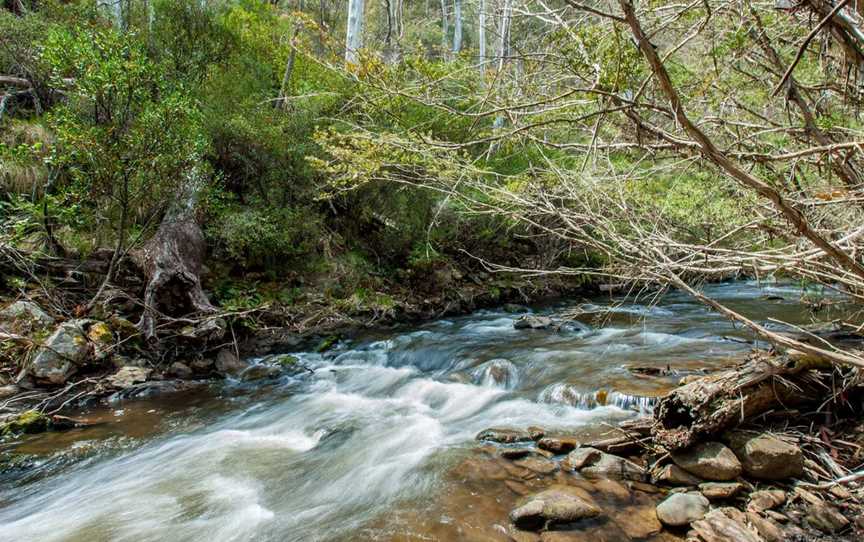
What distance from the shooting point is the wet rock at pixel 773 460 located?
11.1 feet

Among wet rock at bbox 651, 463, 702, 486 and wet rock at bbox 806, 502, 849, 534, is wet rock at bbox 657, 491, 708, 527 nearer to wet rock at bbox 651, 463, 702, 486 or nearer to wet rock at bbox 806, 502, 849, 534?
wet rock at bbox 651, 463, 702, 486

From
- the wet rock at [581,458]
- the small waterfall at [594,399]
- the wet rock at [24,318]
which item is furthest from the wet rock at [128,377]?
the wet rock at [581,458]

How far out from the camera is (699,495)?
3.34m

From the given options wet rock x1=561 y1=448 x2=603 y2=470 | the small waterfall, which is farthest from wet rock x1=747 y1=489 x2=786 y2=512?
the small waterfall

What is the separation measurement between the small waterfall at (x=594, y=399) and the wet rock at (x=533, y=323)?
375cm

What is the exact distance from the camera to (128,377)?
21.9ft

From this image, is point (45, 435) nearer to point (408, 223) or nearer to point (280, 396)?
point (280, 396)

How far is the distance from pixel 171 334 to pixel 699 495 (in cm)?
744

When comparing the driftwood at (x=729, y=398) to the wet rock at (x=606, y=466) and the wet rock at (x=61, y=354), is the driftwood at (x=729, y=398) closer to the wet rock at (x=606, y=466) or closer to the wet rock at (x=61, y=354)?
the wet rock at (x=606, y=466)

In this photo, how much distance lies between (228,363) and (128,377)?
145cm

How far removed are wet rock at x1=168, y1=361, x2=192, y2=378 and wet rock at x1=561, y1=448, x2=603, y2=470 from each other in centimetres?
600

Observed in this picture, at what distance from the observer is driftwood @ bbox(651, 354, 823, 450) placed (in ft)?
12.0

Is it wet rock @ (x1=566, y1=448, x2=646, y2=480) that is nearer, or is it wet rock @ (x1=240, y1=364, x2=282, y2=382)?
wet rock @ (x1=566, y1=448, x2=646, y2=480)

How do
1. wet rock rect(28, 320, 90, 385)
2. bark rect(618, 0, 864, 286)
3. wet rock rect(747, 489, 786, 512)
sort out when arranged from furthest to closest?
wet rock rect(28, 320, 90, 385), wet rock rect(747, 489, 786, 512), bark rect(618, 0, 864, 286)
